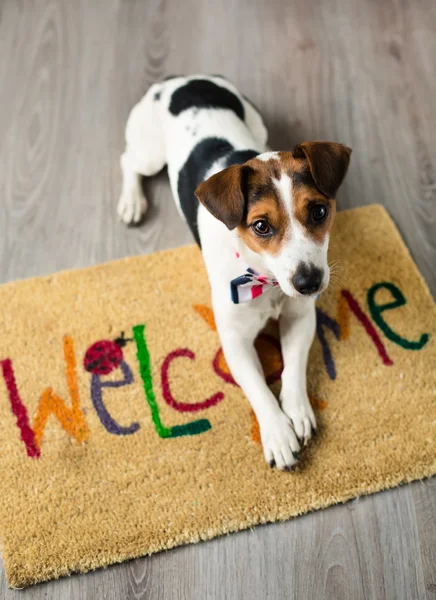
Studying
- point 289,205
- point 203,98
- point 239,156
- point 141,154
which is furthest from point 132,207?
point 289,205

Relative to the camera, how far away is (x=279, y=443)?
2191 millimetres

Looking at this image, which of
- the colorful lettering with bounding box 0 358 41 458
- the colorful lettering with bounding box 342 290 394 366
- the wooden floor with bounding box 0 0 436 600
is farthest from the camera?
the colorful lettering with bounding box 342 290 394 366

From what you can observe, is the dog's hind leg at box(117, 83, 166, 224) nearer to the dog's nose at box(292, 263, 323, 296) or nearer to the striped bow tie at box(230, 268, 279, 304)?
the striped bow tie at box(230, 268, 279, 304)

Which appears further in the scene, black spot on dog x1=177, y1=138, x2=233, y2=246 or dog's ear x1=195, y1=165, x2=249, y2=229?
black spot on dog x1=177, y1=138, x2=233, y2=246

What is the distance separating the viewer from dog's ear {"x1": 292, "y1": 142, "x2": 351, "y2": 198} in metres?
1.85

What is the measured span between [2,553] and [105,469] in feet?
1.42

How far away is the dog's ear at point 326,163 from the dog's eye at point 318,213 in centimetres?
4

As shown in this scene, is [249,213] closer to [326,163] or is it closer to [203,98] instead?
[326,163]

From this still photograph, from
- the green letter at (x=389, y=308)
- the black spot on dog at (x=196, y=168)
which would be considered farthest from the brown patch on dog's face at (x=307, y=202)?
the green letter at (x=389, y=308)

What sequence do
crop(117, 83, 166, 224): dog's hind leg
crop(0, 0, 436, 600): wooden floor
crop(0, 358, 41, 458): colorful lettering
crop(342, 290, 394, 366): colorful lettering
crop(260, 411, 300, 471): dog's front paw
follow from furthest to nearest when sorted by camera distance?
crop(117, 83, 166, 224): dog's hind leg → crop(342, 290, 394, 366): colorful lettering → crop(0, 358, 41, 458): colorful lettering → crop(260, 411, 300, 471): dog's front paw → crop(0, 0, 436, 600): wooden floor

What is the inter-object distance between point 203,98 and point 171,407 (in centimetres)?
127

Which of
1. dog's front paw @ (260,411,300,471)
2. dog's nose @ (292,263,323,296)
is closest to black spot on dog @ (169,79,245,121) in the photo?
dog's nose @ (292,263,323,296)

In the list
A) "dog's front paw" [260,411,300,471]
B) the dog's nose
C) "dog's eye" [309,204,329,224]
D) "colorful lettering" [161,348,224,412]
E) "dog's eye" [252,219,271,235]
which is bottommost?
"colorful lettering" [161,348,224,412]

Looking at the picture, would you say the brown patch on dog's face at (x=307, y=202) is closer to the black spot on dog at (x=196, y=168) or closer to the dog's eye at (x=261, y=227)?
the dog's eye at (x=261, y=227)
